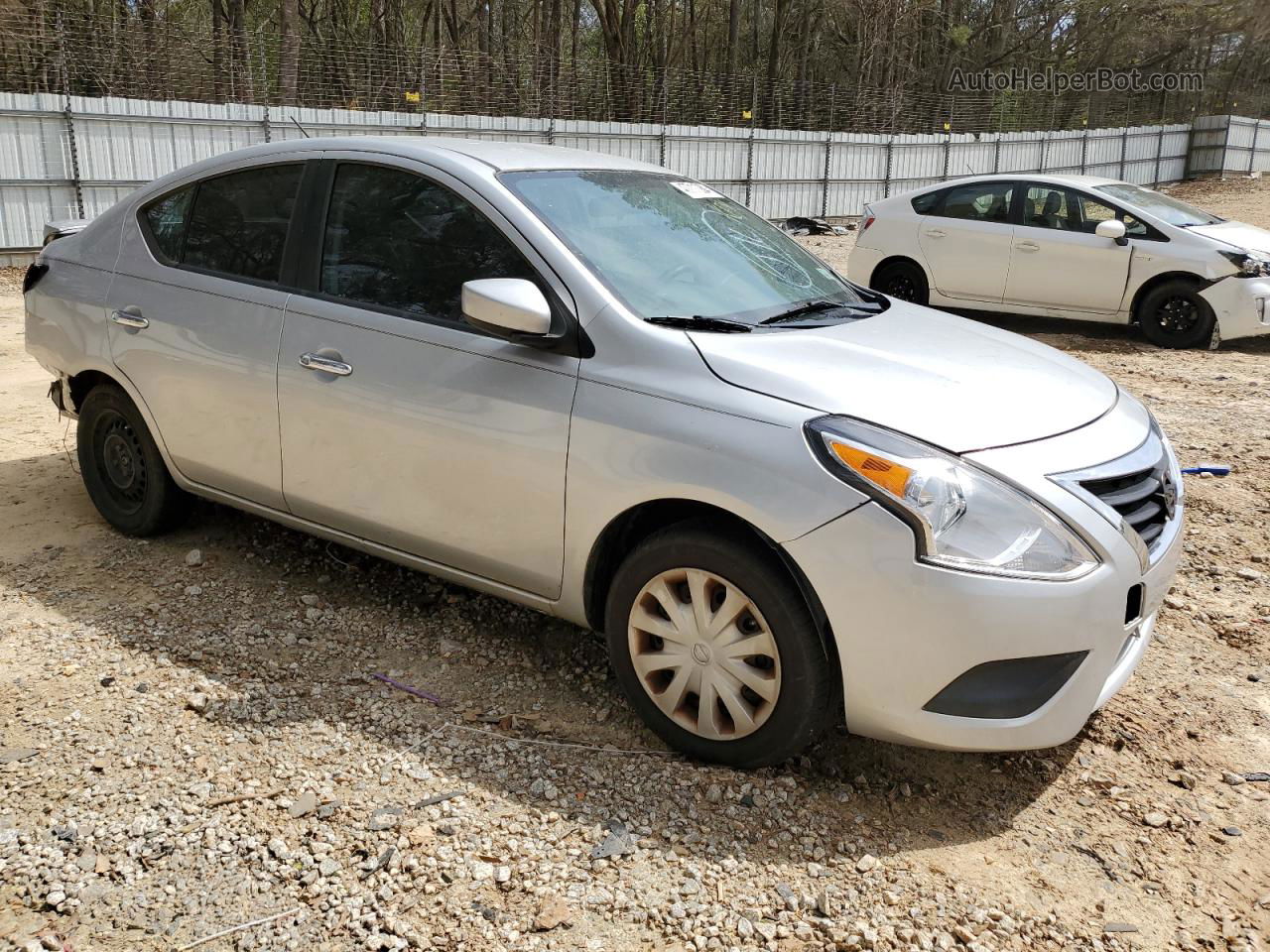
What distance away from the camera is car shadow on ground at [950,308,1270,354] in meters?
10.0

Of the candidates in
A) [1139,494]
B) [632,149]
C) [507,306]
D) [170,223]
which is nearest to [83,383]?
[170,223]

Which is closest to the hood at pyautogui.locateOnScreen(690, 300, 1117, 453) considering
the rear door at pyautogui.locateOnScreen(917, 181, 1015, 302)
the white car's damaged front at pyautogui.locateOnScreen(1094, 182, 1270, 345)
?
the white car's damaged front at pyautogui.locateOnScreen(1094, 182, 1270, 345)

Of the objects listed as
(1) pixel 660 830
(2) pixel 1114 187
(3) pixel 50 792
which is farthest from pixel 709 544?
(2) pixel 1114 187

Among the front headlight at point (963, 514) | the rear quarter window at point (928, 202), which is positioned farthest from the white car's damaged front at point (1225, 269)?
the front headlight at point (963, 514)

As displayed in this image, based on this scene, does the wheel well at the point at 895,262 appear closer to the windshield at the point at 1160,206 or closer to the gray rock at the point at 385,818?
the windshield at the point at 1160,206

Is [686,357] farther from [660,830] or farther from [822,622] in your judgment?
[660,830]

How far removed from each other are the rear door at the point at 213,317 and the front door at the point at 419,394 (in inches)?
6.0

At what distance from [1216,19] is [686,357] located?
141 ft

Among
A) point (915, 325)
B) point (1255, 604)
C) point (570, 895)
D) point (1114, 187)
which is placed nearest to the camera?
point (570, 895)

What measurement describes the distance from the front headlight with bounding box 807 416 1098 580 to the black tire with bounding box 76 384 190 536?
3.06m

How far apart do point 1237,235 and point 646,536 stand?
898 cm

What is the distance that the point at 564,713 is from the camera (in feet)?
11.6

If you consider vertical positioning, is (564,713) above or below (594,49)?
below

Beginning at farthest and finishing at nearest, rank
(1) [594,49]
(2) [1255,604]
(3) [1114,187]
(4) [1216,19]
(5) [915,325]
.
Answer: (1) [594,49] < (4) [1216,19] < (3) [1114,187] < (2) [1255,604] < (5) [915,325]
